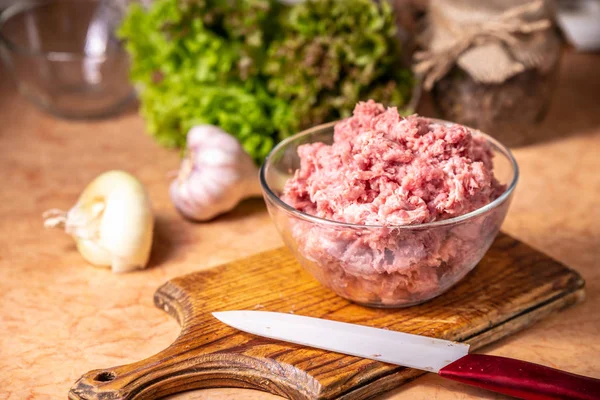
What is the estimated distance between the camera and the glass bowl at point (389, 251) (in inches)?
51.1

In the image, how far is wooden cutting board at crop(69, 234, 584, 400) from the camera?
1264 millimetres

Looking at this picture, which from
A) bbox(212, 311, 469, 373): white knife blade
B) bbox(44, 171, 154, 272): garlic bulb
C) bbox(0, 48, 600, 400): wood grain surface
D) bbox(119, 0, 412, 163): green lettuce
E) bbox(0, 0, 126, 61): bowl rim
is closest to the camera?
bbox(212, 311, 469, 373): white knife blade

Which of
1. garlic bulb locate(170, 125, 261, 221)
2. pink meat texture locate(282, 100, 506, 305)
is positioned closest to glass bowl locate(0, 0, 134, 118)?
garlic bulb locate(170, 125, 261, 221)

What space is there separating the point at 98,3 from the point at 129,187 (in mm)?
1209

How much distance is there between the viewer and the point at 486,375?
1232 mm

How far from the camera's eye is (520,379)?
1.21 meters

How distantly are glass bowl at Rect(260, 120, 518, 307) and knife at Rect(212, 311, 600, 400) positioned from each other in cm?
10

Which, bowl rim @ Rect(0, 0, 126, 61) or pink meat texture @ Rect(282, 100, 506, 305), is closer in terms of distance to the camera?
pink meat texture @ Rect(282, 100, 506, 305)

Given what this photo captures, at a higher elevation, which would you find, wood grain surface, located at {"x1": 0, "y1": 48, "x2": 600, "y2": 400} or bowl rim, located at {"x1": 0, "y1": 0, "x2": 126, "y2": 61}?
bowl rim, located at {"x1": 0, "y1": 0, "x2": 126, "y2": 61}

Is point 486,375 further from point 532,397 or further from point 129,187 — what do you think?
point 129,187

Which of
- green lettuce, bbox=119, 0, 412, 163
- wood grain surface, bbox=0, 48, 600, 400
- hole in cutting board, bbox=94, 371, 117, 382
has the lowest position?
wood grain surface, bbox=0, 48, 600, 400

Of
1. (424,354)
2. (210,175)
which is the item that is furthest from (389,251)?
(210,175)

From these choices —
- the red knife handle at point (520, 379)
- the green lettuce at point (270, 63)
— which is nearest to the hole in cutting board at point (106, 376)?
the red knife handle at point (520, 379)

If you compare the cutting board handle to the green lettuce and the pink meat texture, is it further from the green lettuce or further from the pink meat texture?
the green lettuce
